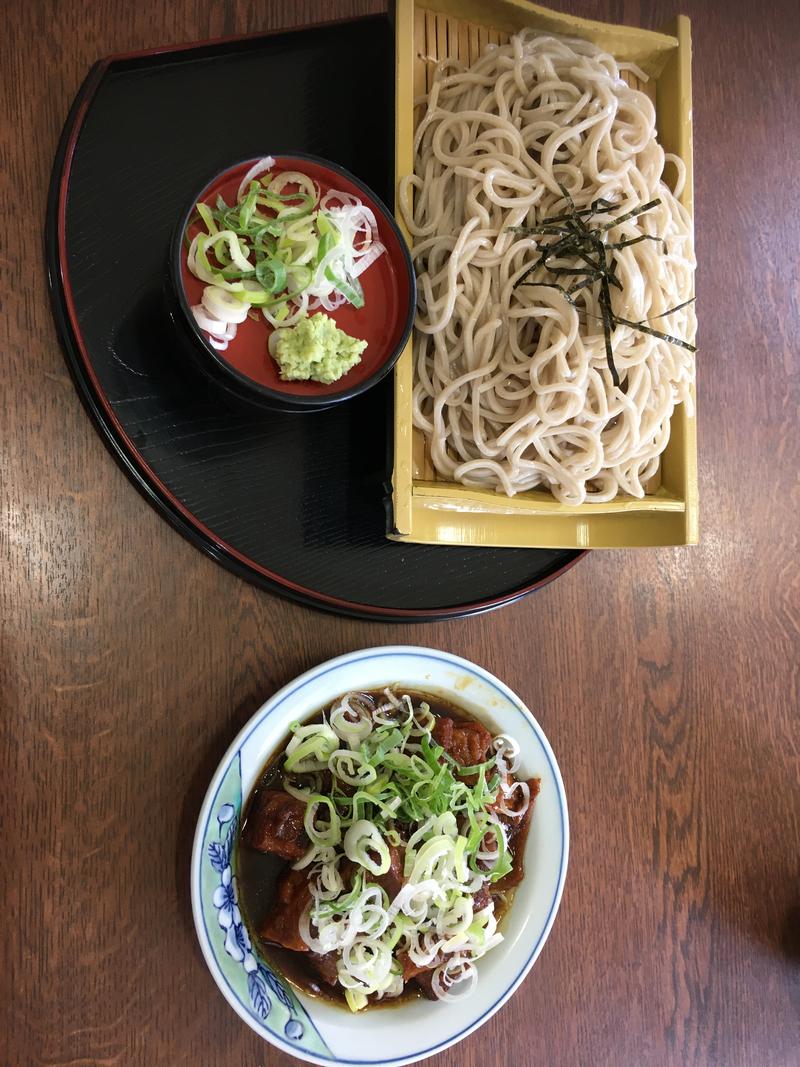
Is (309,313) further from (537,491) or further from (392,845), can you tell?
(392,845)

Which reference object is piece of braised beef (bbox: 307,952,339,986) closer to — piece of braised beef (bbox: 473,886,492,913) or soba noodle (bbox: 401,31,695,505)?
piece of braised beef (bbox: 473,886,492,913)

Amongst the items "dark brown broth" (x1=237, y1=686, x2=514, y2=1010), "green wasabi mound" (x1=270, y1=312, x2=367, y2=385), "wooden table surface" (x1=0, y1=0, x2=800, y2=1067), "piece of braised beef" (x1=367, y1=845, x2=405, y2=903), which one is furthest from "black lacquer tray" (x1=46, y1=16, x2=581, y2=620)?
"piece of braised beef" (x1=367, y1=845, x2=405, y2=903)

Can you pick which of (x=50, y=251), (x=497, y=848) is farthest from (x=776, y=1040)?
(x=50, y=251)

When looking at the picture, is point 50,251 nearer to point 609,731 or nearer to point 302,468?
point 302,468

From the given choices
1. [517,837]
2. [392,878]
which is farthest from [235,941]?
[517,837]

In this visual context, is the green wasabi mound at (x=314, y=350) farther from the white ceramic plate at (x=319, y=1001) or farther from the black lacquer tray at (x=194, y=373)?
the white ceramic plate at (x=319, y=1001)

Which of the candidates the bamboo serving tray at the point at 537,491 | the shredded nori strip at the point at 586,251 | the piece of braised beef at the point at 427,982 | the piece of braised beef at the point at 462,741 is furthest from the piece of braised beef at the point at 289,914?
the shredded nori strip at the point at 586,251
